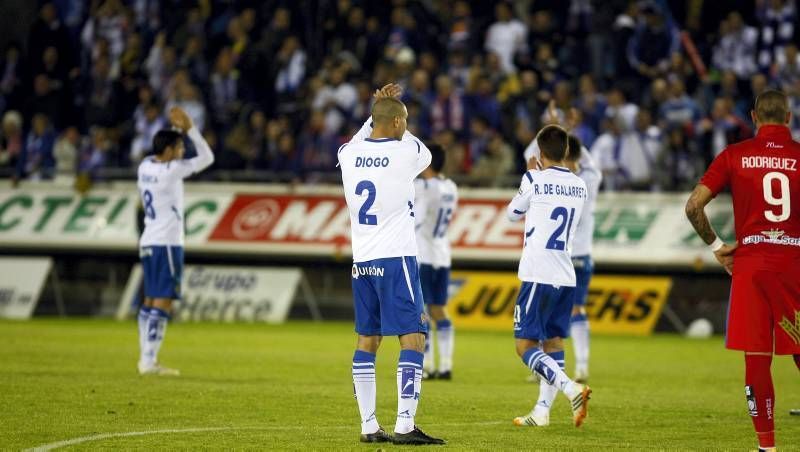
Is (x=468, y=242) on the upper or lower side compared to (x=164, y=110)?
lower

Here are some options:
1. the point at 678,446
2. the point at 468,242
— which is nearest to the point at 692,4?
the point at 468,242

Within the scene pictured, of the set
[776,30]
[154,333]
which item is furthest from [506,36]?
[154,333]

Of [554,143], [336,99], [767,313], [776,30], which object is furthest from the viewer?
[336,99]

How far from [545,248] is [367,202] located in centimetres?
218

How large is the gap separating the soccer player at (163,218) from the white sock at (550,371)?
20.4 ft

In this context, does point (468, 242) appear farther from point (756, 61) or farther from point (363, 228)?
point (363, 228)

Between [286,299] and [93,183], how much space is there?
465 cm

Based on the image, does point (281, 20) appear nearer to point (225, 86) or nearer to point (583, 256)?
point (225, 86)

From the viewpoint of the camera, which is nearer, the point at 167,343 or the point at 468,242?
the point at 167,343

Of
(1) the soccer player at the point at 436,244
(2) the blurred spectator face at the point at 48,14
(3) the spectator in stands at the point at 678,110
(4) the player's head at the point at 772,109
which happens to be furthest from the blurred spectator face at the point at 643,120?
(4) the player's head at the point at 772,109

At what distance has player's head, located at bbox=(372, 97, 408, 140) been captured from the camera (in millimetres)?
10281

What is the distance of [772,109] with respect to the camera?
31.7 feet

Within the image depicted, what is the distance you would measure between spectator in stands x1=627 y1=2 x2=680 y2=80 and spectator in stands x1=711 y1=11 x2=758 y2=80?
3.74 feet

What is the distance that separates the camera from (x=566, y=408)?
1355cm
